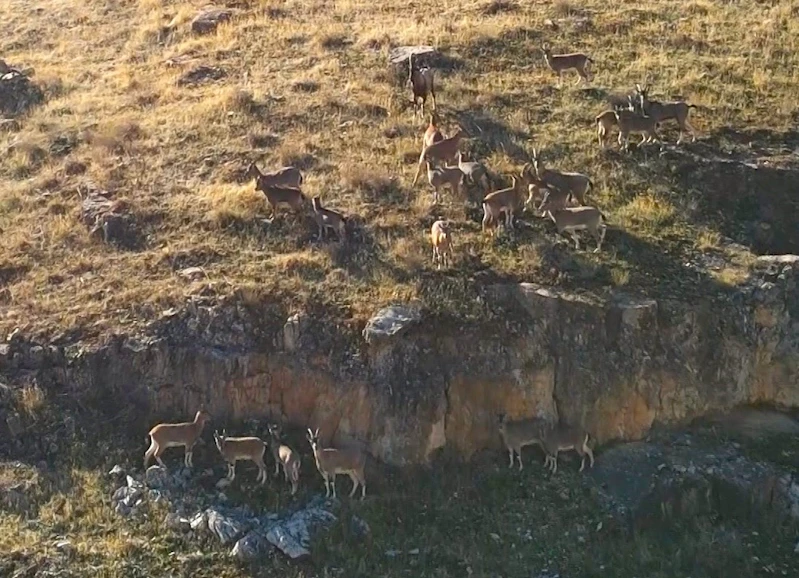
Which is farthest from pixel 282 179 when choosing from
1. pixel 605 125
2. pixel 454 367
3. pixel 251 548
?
pixel 251 548

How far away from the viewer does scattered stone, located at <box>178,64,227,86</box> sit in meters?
26.3

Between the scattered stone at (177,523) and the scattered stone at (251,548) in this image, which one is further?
the scattered stone at (177,523)

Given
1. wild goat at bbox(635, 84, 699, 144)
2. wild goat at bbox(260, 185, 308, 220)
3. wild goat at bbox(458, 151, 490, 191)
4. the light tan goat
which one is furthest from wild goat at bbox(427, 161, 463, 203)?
wild goat at bbox(635, 84, 699, 144)

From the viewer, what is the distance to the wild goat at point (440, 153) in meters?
20.4

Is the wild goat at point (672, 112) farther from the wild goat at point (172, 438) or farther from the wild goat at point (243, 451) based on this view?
the wild goat at point (172, 438)

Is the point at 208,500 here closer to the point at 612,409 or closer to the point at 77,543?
the point at 77,543

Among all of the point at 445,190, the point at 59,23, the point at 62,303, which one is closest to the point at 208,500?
the point at 62,303

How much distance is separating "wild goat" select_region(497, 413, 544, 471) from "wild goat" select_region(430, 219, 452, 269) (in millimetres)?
2911

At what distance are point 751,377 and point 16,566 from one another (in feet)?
34.1

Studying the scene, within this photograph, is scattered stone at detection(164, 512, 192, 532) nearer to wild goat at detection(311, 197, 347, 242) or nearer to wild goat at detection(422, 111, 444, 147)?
wild goat at detection(311, 197, 347, 242)

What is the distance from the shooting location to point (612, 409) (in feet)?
54.0

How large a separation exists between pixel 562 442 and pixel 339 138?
873cm

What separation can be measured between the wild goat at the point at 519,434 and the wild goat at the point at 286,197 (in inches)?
221

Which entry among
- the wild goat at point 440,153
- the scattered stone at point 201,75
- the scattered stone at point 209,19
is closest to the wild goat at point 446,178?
the wild goat at point 440,153
